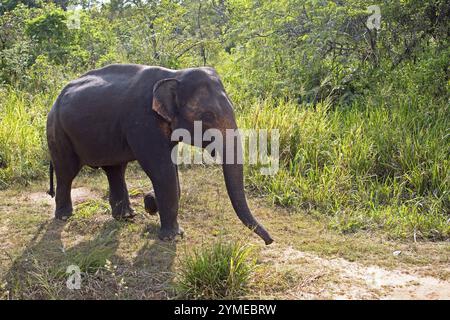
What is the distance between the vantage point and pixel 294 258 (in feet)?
15.8

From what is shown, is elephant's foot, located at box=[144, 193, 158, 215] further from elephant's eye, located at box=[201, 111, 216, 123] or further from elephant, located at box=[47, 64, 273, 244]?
elephant's eye, located at box=[201, 111, 216, 123]

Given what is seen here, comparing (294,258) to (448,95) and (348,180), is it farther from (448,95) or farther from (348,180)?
(448,95)

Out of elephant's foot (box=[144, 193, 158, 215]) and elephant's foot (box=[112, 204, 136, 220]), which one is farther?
elephant's foot (box=[112, 204, 136, 220])

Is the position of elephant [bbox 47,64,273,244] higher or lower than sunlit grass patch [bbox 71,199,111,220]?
Result: higher

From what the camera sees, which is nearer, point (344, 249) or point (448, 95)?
point (344, 249)

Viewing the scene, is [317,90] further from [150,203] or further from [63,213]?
[63,213]

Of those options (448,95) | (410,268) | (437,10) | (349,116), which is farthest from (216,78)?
(437,10)

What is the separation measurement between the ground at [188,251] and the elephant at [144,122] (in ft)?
1.16

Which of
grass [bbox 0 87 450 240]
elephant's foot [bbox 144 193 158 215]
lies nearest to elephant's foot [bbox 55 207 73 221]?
grass [bbox 0 87 450 240]

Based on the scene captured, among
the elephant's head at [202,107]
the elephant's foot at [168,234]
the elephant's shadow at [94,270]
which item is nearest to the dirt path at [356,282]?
the elephant's head at [202,107]

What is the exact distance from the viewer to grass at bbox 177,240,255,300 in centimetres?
393

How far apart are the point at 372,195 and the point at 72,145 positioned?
3.30 meters

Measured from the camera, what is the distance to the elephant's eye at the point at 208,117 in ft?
15.2

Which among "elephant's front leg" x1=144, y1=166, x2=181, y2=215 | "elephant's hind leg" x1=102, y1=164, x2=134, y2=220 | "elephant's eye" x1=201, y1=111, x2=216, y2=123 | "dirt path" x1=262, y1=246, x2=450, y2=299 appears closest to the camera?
"dirt path" x1=262, y1=246, x2=450, y2=299
